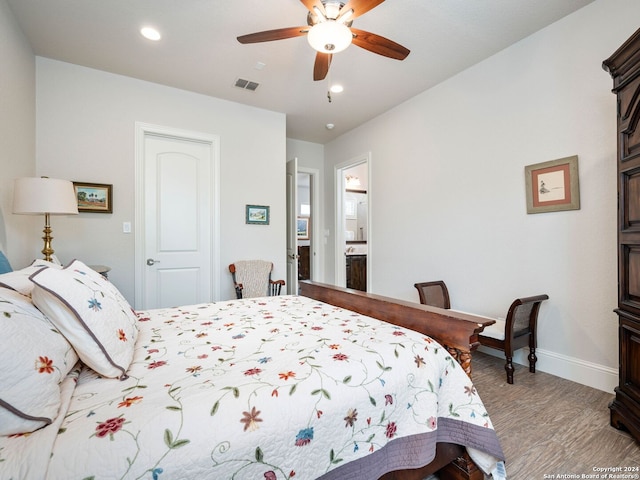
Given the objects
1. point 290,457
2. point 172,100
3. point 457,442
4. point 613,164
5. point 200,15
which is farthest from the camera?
point 172,100

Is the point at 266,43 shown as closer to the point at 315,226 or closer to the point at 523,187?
the point at 523,187

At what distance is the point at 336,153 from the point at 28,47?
3.75 meters

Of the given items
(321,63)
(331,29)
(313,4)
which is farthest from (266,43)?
(331,29)

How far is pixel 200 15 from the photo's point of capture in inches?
91.4

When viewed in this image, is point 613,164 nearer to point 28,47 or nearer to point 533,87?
point 533,87

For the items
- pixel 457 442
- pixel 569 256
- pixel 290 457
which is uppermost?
pixel 569 256

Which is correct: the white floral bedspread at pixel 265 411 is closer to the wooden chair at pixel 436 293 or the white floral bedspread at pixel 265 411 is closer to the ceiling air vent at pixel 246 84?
the wooden chair at pixel 436 293

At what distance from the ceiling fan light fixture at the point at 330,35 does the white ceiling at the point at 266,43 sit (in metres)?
0.65

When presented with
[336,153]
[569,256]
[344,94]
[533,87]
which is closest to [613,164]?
[569,256]

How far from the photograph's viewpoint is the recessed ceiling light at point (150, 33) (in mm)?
2475

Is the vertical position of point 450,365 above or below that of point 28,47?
below

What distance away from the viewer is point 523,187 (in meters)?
2.67

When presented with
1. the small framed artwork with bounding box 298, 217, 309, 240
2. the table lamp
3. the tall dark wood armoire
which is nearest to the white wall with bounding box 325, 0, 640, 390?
the tall dark wood armoire

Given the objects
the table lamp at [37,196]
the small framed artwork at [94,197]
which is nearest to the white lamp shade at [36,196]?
the table lamp at [37,196]
